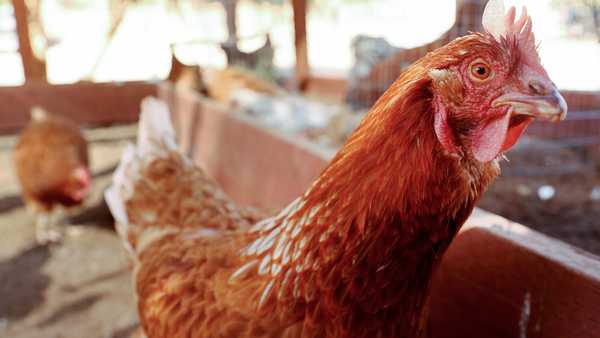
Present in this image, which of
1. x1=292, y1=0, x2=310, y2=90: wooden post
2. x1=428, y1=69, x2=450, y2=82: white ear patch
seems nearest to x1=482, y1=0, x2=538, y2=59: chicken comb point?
x1=428, y1=69, x2=450, y2=82: white ear patch

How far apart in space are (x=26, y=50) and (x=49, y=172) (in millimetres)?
2370

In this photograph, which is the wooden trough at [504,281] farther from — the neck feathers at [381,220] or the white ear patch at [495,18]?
the white ear patch at [495,18]

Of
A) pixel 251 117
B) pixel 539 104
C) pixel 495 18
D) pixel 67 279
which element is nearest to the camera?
pixel 539 104

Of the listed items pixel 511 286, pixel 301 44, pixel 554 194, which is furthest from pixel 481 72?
pixel 301 44

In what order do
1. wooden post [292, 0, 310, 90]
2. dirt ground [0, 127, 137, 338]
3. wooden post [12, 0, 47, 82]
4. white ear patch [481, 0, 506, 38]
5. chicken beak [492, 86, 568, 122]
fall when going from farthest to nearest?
wooden post [292, 0, 310, 90]
wooden post [12, 0, 47, 82]
dirt ground [0, 127, 137, 338]
white ear patch [481, 0, 506, 38]
chicken beak [492, 86, 568, 122]

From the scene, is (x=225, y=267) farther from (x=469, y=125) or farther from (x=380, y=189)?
(x=469, y=125)

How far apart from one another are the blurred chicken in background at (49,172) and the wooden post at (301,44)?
2591 millimetres

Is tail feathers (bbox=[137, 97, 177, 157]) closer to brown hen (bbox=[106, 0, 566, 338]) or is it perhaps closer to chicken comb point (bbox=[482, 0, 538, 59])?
brown hen (bbox=[106, 0, 566, 338])

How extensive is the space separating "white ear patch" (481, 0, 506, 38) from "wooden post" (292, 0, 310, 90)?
4315mm

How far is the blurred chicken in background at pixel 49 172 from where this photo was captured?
3.18 meters

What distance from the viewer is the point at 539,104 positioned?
0.73 m

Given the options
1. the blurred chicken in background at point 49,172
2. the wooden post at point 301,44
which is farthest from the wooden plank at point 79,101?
the wooden post at point 301,44

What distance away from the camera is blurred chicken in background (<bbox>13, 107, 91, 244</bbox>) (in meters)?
3.18

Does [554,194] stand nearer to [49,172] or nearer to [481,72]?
[481,72]
